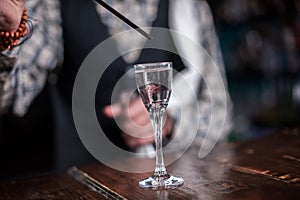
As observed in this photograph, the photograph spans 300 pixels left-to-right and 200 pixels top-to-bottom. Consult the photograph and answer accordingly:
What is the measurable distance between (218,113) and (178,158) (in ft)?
3.19

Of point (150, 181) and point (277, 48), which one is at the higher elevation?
point (277, 48)

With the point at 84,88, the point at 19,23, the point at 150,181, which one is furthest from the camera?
the point at 84,88

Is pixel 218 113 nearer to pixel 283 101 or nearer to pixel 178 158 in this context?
pixel 178 158

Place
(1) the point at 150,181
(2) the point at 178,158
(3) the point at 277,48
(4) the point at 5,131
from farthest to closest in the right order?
(3) the point at 277,48 < (4) the point at 5,131 < (2) the point at 178,158 < (1) the point at 150,181

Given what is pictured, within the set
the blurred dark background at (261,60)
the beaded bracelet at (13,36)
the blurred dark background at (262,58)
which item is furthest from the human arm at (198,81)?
the blurred dark background at (262,58)

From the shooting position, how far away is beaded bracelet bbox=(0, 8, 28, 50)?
3.63 ft

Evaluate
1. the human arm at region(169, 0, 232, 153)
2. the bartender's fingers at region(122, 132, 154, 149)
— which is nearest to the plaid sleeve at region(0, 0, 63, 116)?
the bartender's fingers at region(122, 132, 154, 149)

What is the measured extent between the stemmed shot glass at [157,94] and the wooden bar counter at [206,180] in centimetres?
3

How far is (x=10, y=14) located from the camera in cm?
104

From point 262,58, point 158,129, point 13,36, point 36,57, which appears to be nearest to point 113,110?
point 36,57

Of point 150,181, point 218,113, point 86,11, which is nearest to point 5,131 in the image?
point 86,11

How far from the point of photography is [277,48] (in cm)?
366

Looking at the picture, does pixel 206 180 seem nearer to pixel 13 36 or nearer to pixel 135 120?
pixel 13 36

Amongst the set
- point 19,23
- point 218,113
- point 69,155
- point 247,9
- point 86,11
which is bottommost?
point 69,155
